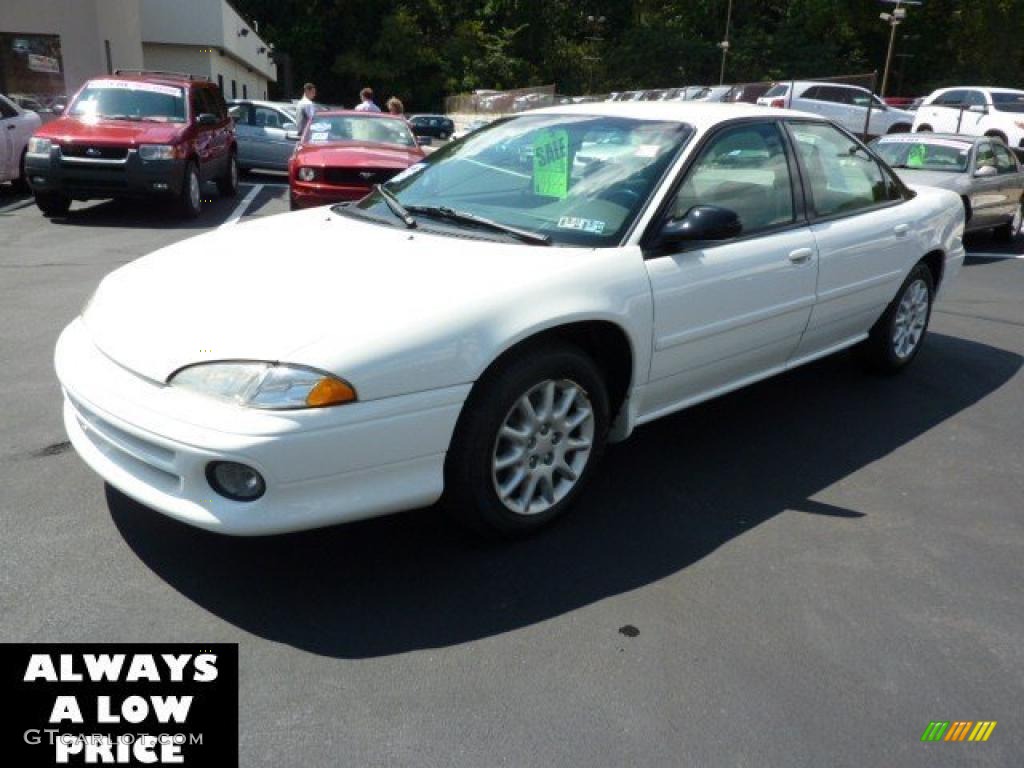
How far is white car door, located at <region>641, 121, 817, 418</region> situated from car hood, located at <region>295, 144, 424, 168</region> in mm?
6235

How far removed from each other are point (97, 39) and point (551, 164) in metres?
19.8

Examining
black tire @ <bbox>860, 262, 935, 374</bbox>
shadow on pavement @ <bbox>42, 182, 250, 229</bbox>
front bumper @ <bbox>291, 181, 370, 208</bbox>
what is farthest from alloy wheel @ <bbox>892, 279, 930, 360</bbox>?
shadow on pavement @ <bbox>42, 182, 250, 229</bbox>

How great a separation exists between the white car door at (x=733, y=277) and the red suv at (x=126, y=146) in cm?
806

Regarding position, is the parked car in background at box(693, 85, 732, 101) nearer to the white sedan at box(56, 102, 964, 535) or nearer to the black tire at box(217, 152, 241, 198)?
the black tire at box(217, 152, 241, 198)

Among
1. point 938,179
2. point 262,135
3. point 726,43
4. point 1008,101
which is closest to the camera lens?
point 938,179

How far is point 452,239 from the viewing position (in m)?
3.54

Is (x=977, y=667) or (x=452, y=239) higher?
(x=452, y=239)

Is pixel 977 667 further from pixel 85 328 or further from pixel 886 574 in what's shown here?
pixel 85 328

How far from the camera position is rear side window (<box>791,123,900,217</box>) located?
177 inches

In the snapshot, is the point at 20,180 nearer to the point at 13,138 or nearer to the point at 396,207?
the point at 13,138

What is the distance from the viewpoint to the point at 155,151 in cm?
1029

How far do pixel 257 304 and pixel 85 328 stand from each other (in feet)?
2.66

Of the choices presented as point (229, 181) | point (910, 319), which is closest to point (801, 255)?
point (910, 319)

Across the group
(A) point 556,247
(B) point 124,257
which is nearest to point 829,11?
(B) point 124,257
